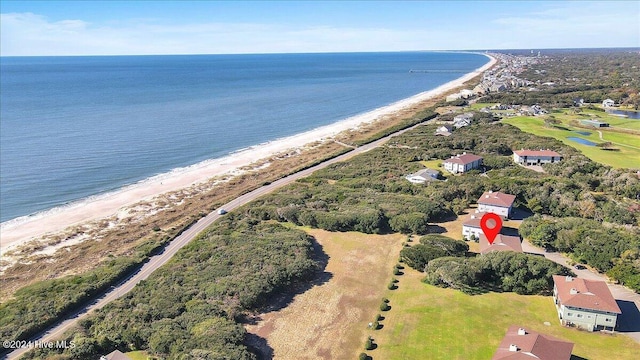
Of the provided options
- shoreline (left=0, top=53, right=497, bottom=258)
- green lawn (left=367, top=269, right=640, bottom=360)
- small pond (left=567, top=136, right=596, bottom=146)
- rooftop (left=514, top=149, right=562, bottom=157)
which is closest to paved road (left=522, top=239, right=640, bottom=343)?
green lawn (left=367, top=269, right=640, bottom=360)

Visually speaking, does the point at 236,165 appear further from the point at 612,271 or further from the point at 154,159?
the point at 612,271

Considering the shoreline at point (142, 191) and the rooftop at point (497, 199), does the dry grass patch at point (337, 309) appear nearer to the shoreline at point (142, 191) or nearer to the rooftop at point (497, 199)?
the rooftop at point (497, 199)

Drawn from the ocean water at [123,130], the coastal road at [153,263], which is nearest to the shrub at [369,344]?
the coastal road at [153,263]

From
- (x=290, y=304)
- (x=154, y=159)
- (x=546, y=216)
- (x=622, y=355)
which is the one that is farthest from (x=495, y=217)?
(x=154, y=159)

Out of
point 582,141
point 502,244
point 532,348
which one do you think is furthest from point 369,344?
point 582,141

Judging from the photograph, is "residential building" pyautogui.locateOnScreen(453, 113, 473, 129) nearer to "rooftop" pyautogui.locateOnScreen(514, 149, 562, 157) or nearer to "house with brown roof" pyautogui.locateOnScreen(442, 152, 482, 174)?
"rooftop" pyautogui.locateOnScreen(514, 149, 562, 157)

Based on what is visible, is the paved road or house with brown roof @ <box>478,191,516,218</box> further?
house with brown roof @ <box>478,191,516,218</box>
